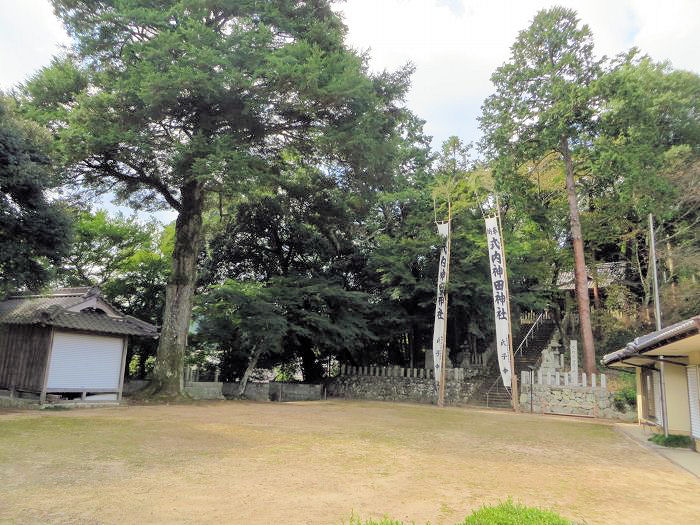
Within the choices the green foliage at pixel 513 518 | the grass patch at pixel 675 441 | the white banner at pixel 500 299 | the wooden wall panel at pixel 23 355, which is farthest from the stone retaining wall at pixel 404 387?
the green foliage at pixel 513 518

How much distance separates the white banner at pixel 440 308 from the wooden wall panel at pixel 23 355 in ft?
41.3

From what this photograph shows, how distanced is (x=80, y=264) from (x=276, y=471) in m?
17.0

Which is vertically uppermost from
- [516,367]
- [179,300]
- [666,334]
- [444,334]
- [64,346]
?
[179,300]

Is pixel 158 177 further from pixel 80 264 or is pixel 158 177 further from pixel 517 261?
pixel 517 261

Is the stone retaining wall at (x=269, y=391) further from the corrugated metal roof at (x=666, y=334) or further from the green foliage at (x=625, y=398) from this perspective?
the corrugated metal roof at (x=666, y=334)

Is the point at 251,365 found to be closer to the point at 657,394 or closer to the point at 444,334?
the point at 444,334

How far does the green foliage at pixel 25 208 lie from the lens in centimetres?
1062

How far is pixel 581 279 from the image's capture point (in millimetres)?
17125

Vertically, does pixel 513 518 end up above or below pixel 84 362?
below

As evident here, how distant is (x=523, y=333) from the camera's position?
24781 millimetres

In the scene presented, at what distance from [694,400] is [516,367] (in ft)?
40.3

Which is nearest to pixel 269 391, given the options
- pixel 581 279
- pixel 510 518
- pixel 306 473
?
pixel 581 279

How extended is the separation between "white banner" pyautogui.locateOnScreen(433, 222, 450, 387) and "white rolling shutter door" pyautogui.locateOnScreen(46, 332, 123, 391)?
35.9 ft

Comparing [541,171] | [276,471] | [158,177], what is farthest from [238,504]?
[541,171]
